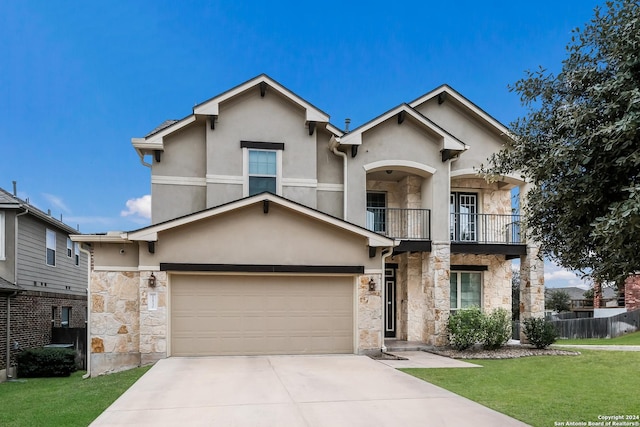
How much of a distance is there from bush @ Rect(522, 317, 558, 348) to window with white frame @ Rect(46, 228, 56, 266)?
58.9 ft

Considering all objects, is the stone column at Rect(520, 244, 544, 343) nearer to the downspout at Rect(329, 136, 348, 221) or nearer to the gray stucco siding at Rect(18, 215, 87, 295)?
the downspout at Rect(329, 136, 348, 221)

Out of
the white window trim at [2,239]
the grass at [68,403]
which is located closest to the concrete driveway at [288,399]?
the grass at [68,403]

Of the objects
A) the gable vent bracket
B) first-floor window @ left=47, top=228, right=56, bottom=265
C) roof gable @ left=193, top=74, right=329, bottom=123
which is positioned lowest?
first-floor window @ left=47, top=228, right=56, bottom=265

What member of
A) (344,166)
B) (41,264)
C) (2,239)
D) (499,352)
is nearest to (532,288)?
(499,352)

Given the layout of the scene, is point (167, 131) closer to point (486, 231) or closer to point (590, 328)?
point (486, 231)

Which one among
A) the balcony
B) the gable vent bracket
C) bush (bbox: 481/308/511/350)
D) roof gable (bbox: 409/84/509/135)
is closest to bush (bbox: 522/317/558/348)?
bush (bbox: 481/308/511/350)

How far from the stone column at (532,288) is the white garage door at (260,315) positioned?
6968 millimetres

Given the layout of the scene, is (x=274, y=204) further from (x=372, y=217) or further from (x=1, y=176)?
(x=1, y=176)

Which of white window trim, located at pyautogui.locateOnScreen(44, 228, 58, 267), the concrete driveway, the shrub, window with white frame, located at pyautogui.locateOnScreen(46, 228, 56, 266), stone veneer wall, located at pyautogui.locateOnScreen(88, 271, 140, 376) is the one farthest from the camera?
window with white frame, located at pyautogui.locateOnScreen(46, 228, 56, 266)

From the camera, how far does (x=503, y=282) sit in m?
16.8

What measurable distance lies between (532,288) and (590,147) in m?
11.7

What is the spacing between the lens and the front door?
1639 cm

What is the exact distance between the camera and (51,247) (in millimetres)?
19078

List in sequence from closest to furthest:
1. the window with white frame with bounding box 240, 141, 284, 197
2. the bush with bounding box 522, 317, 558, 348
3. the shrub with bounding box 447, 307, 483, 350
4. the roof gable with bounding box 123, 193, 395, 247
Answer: the roof gable with bounding box 123, 193, 395, 247 → the shrub with bounding box 447, 307, 483, 350 → the window with white frame with bounding box 240, 141, 284, 197 → the bush with bounding box 522, 317, 558, 348
